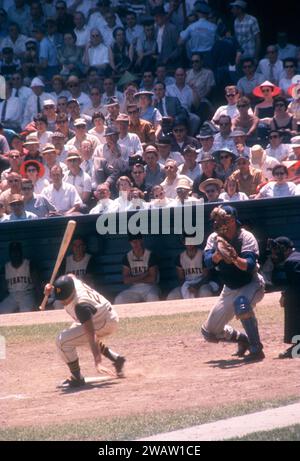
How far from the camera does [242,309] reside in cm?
1064

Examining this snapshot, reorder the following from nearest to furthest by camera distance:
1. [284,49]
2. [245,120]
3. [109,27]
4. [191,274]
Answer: [191,274] → [245,120] → [284,49] → [109,27]

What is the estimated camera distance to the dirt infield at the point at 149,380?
9454 mm

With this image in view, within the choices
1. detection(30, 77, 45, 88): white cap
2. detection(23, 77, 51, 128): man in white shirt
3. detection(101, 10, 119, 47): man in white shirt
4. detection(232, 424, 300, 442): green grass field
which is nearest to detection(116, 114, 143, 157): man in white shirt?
detection(23, 77, 51, 128): man in white shirt

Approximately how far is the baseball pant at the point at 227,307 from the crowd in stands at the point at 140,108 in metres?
4.21

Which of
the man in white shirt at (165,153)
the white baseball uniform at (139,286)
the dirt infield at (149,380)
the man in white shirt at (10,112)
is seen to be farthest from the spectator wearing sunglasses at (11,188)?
the dirt infield at (149,380)

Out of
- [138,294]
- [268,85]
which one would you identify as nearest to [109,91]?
[268,85]

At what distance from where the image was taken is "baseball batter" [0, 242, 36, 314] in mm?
15570

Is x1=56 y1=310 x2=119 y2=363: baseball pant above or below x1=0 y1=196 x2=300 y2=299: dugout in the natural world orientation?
below

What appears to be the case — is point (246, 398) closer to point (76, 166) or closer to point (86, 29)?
point (76, 166)

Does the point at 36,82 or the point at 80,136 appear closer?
the point at 80,136

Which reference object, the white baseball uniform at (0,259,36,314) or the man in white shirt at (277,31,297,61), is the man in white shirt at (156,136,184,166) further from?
the man in white shirt at (277,31,297,61)

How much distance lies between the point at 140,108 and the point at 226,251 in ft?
26.1

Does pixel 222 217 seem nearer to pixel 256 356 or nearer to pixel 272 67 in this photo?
pixel 256 356

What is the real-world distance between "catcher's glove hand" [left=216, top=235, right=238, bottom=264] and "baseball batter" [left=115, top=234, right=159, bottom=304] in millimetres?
4607
